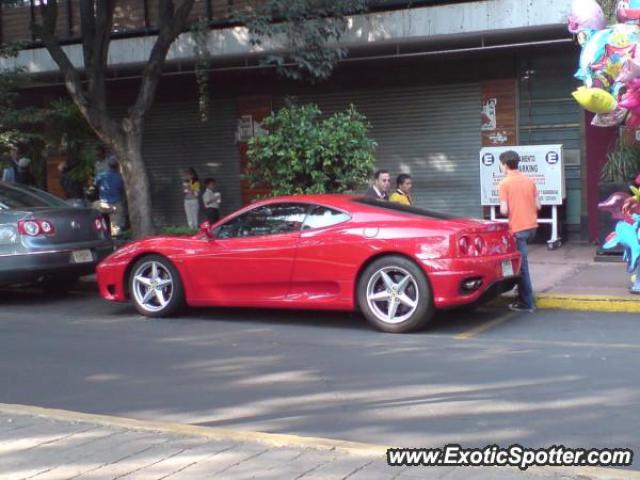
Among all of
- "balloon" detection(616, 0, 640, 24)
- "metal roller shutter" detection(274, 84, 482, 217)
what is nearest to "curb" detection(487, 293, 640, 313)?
"balloon" detection(616, 0, 640, 24)

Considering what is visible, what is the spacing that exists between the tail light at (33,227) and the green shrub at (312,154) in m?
2.96

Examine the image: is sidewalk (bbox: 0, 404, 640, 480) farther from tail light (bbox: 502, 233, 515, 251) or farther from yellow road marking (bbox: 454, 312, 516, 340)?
A: tail light (bbox: 502, 233, 515, 251)

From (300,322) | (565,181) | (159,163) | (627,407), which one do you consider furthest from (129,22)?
(627,407)

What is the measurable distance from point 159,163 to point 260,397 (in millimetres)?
12986

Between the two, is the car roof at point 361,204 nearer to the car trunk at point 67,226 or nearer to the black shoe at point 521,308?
the black shoe at point 521,308

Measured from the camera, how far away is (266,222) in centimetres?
936

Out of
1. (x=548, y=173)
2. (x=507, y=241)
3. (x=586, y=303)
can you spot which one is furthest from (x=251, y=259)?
(x=548, y=173)

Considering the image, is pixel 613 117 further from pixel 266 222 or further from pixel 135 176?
pixel 135 176

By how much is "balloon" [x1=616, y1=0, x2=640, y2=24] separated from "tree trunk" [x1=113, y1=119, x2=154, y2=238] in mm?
6877

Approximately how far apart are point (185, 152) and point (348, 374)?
39.8 ft

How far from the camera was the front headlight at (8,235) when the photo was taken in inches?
420

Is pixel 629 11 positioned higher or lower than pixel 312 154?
higher

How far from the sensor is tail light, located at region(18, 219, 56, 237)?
35.0 ft

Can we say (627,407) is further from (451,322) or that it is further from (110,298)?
(110,298)
